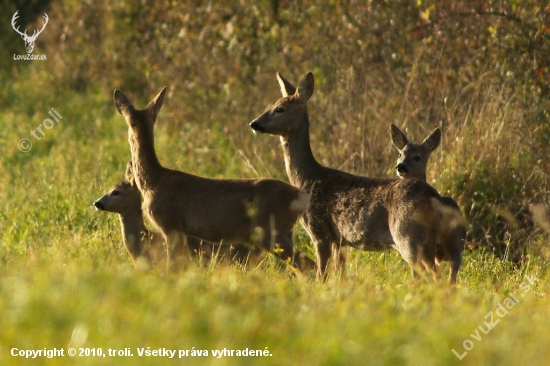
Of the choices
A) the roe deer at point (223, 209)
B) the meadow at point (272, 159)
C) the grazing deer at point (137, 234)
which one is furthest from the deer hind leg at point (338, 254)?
the grazing deer at point (137, 234)

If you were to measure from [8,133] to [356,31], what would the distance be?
18.3ft

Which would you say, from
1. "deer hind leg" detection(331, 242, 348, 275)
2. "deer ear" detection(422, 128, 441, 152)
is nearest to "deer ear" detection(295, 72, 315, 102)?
"deer ear" detection(422, 128, 441, 152)

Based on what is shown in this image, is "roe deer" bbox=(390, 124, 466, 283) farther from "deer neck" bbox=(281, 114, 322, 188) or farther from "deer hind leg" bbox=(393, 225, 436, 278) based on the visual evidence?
"deer neck" bbox=(281, 114, 322, 188)

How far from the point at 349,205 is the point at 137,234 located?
198 centimetres

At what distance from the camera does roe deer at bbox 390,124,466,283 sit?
7672 mm

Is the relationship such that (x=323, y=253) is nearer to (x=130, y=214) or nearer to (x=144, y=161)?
(x=144, y=161)

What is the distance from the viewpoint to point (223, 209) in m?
7.93

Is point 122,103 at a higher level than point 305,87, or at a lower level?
lower

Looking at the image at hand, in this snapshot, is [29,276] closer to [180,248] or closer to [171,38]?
[180,248]

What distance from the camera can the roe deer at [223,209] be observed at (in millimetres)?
7816

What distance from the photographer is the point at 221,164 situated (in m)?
13.4

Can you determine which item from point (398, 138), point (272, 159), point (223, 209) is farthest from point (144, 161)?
point (272, 159)

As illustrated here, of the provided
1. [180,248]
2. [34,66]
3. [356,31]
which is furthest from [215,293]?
[34,66]

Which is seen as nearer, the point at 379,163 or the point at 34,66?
the point at 379,163
